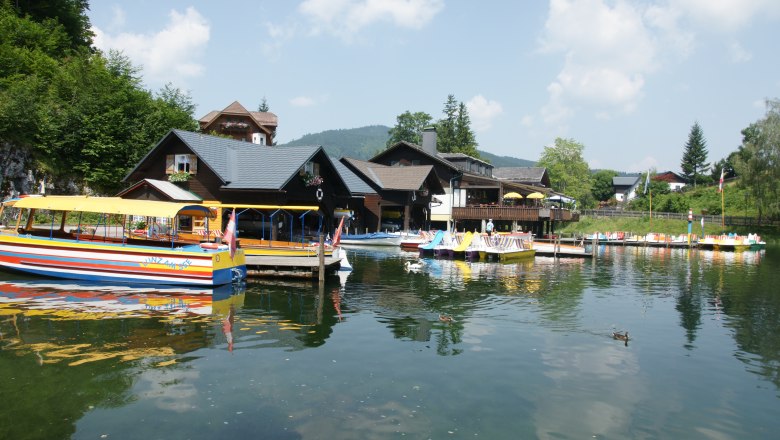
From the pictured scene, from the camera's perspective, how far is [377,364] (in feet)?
42.8

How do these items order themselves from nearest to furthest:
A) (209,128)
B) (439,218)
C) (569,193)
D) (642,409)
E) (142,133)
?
(642,409), (142,133), (439,218), (209,128), (569,193)

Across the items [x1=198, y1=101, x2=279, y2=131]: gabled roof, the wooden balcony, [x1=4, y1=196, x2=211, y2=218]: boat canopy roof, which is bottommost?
[x1=4, y1=196, x2=211, y2=218]: boat canopy roof

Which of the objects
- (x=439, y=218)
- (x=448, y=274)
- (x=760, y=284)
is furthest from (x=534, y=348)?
(x=439, y=218)

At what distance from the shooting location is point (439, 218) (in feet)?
202

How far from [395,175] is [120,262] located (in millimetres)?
35160

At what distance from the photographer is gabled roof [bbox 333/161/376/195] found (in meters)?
47.6

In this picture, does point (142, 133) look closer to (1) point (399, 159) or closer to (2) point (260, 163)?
(2) point (260, 163)

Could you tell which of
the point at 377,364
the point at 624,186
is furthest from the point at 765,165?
the point at 377,364

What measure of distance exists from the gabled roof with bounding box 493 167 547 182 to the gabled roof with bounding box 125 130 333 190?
5180cm

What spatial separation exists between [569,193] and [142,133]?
231 feet

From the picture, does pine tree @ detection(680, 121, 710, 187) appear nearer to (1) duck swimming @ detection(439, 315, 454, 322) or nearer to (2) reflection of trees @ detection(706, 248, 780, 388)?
(2) reflection of trees @ detection(706, 248, 780, 388)

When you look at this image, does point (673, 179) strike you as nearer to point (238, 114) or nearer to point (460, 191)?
point (460, 191)

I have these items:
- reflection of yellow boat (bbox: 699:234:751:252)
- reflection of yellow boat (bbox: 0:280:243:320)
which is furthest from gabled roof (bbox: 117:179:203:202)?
reflection of yellow boat (bbox: 699:234:751:252)

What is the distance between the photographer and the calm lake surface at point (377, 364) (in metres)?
9.70
